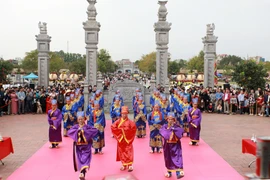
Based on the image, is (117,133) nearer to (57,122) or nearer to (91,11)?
(57,122)

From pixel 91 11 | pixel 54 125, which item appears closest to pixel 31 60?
pixel 91 11

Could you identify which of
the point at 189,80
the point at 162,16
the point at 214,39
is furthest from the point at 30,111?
the point at 189,80

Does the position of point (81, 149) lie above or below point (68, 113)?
below

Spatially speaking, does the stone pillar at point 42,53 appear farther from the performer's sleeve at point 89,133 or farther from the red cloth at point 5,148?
the performer's sleeve at point 89,133

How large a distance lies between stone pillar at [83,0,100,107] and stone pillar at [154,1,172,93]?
3.71 metres

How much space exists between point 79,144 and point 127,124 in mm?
1340

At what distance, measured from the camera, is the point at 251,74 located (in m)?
20.5

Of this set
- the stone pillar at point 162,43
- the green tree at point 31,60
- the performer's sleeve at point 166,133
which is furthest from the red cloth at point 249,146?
the green tree at point 31,60

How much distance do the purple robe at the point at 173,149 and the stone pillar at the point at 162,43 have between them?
445 inches

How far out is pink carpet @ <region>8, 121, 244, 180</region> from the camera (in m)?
6.95

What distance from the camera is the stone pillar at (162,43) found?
59.2 ft

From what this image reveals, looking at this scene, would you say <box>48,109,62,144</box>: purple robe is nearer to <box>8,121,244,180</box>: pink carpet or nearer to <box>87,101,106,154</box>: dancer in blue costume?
<box>8,121,244,180</box>: pink carpet

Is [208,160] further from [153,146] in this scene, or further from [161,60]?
[161,60]

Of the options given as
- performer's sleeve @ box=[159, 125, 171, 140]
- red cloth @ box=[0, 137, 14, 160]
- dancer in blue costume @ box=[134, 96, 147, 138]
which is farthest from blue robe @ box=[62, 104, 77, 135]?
performer's sleeve @ box=[159, 125, 171, 140]
